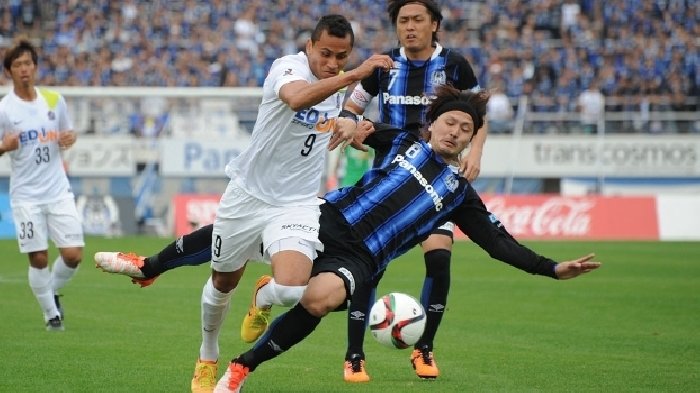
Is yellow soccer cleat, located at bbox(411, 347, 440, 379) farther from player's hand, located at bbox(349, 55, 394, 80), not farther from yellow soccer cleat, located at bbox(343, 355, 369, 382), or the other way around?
player's hand, located at bbox(349, 55, 394, 80)

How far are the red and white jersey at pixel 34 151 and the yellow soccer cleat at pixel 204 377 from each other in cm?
447

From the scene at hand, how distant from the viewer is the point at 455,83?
9.09 meters

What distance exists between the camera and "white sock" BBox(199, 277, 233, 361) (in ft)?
25.8

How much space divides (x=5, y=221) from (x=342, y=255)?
21.6 meters

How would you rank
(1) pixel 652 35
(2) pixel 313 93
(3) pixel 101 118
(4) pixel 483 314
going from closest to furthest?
(2) pixel 313 93
(4) pixel 483 314
(3) pixel 101 118
(1) pixel 652 35

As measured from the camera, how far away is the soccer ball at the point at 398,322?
751 cm

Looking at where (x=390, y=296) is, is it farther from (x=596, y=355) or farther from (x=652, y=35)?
(x=652, y=35)

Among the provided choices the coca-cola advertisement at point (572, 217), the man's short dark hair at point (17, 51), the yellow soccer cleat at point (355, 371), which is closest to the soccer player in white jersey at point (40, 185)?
the man's short dark hair at point (17, 51)

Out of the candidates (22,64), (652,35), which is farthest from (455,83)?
(652,35)

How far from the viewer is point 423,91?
29.5 feet

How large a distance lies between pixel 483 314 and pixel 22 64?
5750mm

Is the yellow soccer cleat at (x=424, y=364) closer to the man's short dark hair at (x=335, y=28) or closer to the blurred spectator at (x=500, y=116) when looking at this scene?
the man's short dark hair at (x=335, y=28)

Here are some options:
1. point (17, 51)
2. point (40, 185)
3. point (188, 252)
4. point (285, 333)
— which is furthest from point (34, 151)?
point (285, 333)

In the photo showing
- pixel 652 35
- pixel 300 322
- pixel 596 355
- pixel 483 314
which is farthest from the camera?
pixel 652 35
